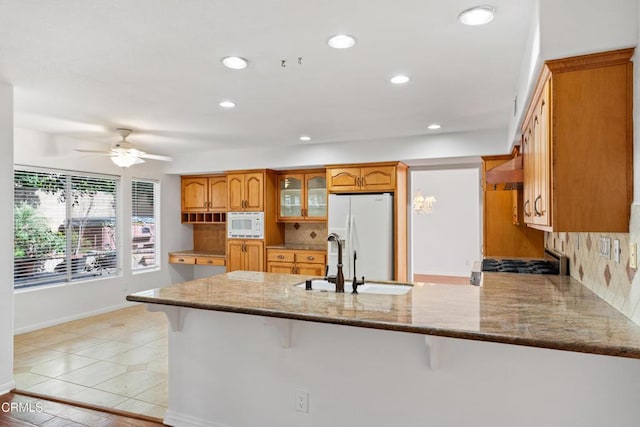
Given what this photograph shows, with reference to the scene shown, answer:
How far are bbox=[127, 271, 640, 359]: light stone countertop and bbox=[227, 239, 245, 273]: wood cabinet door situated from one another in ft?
11.2

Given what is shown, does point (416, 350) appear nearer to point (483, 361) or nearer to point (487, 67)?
point (483, 361)

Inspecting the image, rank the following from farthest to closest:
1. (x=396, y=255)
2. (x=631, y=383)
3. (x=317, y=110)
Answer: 1. (x=396, y=255)
2. (x=317, y=110)
3. (x=631, y=383)

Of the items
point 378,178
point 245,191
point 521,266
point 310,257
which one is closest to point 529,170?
point 521,266

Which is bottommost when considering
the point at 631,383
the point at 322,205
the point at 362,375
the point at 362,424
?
the point at 362,424

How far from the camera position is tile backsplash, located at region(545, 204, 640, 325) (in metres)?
1.59

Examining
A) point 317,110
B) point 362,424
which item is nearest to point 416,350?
point 362,424

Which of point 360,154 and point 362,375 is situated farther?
point 360,154

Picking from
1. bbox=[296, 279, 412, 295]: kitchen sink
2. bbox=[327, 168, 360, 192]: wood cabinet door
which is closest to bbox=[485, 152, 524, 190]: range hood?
bbox=[296, 279, 412, 295]: kitchen sink

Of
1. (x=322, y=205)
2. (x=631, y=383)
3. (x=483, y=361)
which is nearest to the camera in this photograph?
(x=631, y=383)

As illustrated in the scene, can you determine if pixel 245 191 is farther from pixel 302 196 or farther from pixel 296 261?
pixel 296 261

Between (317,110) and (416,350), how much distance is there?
8.19 ft

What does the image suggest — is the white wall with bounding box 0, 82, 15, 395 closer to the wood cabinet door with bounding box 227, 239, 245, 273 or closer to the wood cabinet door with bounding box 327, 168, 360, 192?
the wood cabinet door with bounding box 227, 239, 245, 273

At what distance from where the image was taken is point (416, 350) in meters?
2.02

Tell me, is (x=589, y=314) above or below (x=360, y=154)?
below
